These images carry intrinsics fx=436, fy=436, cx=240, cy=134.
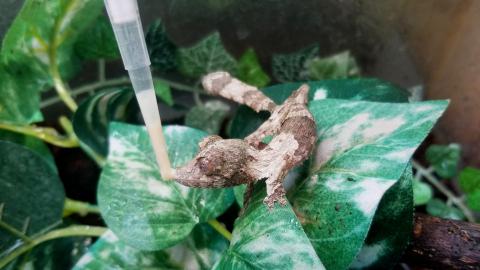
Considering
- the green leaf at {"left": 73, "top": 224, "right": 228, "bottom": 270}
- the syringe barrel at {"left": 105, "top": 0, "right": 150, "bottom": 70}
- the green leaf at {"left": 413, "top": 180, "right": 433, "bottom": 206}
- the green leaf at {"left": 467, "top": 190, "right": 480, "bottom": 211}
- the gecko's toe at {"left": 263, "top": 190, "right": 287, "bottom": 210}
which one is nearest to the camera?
the syringe barrel at {"left": 105, "top": 0, "right": 150, "bottom": 70}

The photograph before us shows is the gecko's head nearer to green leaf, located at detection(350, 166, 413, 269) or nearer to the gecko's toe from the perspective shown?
the gecko's toe

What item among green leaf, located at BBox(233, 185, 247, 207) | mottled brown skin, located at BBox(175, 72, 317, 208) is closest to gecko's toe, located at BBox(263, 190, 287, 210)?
mottled brown skin, located at BBox(175, 72, 317, 208)

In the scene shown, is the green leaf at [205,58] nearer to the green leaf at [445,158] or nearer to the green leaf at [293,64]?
the green leaf at [293,64]

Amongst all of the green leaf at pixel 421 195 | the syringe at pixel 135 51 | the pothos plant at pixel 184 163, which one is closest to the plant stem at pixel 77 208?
the pothos plant at pixel 184 163

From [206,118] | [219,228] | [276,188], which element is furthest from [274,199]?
[206,118]


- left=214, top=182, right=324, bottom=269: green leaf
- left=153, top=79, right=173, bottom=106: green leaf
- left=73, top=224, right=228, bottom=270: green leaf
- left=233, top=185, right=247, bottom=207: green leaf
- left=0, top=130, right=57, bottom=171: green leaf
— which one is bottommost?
left=73, top=224, right=228, bottom=270: green leaf
